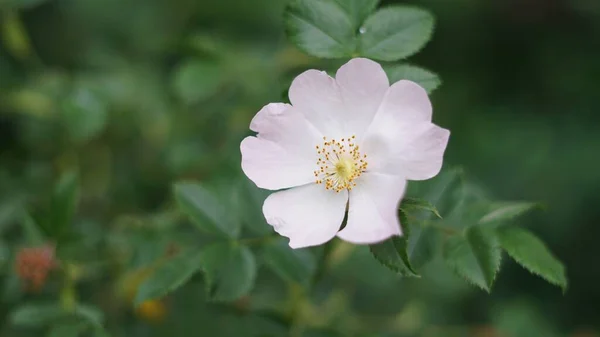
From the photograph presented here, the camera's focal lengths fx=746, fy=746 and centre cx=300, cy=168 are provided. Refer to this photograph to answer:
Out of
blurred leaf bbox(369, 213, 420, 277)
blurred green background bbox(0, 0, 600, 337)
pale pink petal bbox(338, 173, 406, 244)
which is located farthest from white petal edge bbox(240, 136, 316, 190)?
blurred green background bbox(0, 0, 600, 337)

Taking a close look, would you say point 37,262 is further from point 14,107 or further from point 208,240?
point 14,107

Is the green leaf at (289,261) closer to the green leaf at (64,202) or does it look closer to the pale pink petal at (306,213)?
the pale pink petal at (306,213)

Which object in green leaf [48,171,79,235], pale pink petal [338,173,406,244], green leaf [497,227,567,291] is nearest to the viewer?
pale pink petal [338,173,406,244]

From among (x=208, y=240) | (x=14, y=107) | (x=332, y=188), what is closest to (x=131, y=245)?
(x=208, y=240)

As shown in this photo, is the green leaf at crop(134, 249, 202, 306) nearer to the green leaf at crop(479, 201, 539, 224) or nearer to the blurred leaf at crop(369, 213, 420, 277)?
the blurred leaf at crop(369, 213, 420, 277)

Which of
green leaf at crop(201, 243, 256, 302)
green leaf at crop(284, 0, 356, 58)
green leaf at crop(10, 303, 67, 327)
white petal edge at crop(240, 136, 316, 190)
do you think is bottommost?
green leaf at crop(10, 303, 67, 327)

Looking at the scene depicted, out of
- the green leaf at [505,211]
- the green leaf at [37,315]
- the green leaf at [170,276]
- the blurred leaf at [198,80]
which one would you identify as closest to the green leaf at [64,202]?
the green leaf at [37,315]
